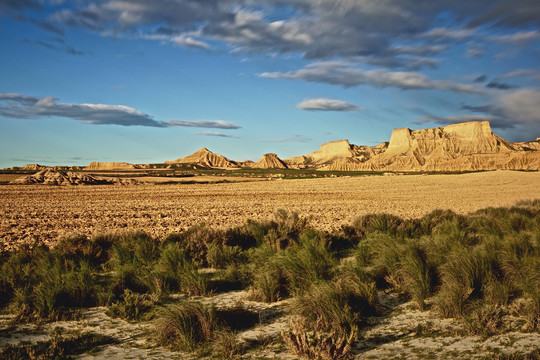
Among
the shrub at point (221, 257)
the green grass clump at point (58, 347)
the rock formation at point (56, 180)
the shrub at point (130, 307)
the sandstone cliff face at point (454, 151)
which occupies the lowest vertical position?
the green grass clump at point (58, 347)

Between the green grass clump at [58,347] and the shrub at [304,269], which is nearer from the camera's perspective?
the green grass clump at [58,347]

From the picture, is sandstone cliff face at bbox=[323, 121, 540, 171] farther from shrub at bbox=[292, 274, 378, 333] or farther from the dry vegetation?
shrub at bbox=[292, 274, 378, 333]

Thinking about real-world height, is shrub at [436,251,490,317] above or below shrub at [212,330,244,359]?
above

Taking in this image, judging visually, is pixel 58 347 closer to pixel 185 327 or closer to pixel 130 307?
pixel 130 307

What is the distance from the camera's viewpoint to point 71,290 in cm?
667

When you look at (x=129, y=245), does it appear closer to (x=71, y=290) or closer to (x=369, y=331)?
(x=71, y=290)

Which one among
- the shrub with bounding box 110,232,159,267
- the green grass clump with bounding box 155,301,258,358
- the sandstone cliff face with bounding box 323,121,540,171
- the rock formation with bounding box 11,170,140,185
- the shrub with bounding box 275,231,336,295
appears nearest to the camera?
the green grass clump with bounding box 155,301,258,358

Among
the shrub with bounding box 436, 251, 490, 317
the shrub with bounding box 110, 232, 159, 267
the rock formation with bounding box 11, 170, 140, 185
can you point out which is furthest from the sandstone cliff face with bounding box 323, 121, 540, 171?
the shrub with bounding box 110, 232, 159, 267

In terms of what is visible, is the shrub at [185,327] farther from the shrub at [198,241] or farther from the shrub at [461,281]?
the shrub at [461,281]

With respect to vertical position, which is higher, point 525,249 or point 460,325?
point 525,249

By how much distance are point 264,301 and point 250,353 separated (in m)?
1.83

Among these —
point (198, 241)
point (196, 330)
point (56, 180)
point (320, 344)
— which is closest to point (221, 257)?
point (198, 241)

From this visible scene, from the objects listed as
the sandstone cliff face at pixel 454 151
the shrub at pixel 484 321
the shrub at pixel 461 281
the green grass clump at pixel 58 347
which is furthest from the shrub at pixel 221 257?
the sandstone cliff face at pixel 454 151

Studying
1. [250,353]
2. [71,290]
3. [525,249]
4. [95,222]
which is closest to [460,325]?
[250,353]
